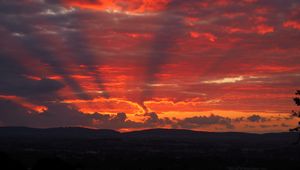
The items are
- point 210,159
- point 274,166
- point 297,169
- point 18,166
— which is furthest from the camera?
point 210,159

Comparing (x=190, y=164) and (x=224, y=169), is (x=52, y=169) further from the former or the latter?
(x=190, y=164)

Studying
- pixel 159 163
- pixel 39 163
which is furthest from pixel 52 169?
pixel 159 163

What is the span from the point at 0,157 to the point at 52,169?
6.15 meters

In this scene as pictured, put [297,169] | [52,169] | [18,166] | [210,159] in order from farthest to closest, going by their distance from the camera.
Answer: [210,159]
[297,169]
[18,166]
[52,169]

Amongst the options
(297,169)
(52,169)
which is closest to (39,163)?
(52,169)

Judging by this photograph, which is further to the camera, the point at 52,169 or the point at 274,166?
the point at 274,166

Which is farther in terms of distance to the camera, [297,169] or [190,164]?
[190,164]

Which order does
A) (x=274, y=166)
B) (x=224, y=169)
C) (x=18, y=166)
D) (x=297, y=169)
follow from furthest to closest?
(x=274, y=166), (x=224, y=169), (x=297, y=169), (x=18, y=166)

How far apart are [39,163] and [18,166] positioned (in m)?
3.05

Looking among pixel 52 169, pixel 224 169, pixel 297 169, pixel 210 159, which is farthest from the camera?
pixel 210 159

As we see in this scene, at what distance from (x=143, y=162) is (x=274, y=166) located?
46.7 metres

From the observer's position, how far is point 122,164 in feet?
515

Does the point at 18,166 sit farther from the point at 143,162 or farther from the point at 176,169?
the point at 143,162

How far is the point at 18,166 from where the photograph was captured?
149 feet
